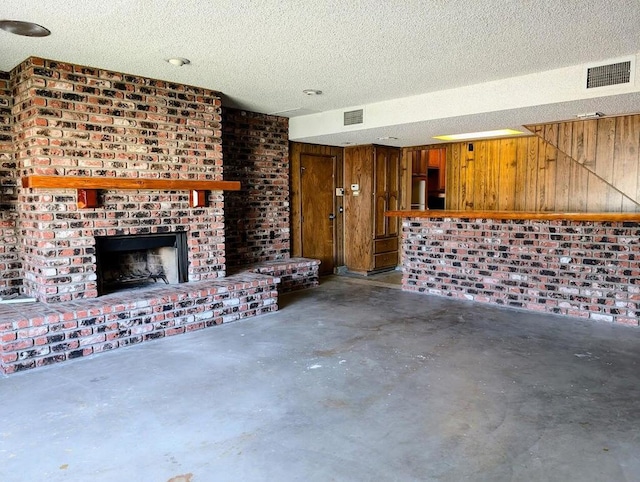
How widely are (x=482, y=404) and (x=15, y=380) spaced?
10.9 feet

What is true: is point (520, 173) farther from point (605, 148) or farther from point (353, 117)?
point (353, 117)

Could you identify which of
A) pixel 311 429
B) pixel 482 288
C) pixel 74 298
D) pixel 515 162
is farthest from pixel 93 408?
pixel 515 162

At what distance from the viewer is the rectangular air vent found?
6.05 metres

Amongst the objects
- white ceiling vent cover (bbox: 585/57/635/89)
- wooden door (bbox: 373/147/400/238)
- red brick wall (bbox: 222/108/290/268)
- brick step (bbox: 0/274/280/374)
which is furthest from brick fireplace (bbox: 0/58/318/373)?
white ceiling vent cover (bbox: 585/57/635/89)

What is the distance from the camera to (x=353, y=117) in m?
6.14

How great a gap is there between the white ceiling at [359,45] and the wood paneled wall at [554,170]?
0.41 m

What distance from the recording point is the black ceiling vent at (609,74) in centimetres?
400

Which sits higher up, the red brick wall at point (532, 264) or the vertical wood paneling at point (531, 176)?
the vertical wood paneling at point (531, 176)

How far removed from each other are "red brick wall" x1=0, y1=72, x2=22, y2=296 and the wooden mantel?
1.46 ft

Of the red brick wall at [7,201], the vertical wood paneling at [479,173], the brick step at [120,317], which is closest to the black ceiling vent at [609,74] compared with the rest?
the vertical wood paneling at [479,173]

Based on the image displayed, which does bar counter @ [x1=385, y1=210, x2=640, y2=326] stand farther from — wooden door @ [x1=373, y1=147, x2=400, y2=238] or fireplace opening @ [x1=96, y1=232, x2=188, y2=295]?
fireplace opening @ [x1=96, y1=232, x2=188, y2=295]

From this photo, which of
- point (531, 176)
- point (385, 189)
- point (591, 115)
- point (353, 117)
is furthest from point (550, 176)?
point (353, 117)

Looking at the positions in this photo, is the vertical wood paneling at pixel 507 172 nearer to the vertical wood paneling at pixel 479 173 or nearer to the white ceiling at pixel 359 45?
the vertical wood paneling at pixel 479 173

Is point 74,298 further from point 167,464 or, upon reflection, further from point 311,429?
point 311,429
